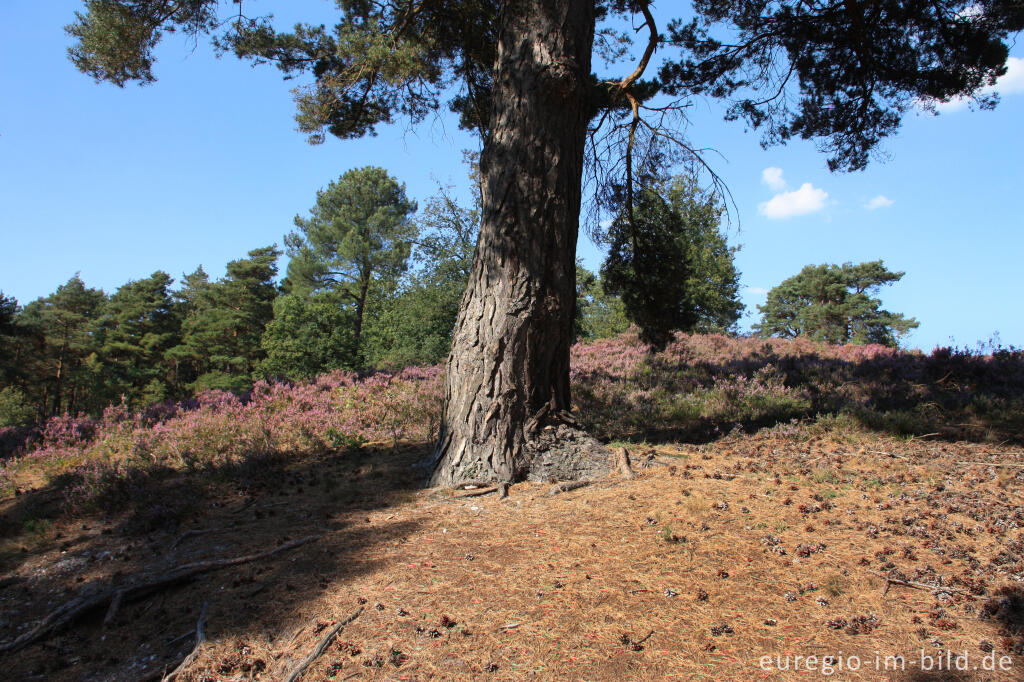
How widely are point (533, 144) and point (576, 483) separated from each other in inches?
131

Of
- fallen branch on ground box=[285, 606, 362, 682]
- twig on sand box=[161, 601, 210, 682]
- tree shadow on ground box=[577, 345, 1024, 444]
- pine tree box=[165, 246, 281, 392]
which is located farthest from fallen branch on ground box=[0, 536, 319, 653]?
pine tree box=[165, 246, 281, 392]

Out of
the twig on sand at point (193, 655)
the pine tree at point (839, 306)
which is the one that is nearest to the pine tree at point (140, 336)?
the twig on sand at point (193, 655)

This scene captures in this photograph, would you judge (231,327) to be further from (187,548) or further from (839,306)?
(839,306)

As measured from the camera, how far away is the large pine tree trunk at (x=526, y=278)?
17.1 feet

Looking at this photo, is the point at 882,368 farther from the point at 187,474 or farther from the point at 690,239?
the point at 187,474

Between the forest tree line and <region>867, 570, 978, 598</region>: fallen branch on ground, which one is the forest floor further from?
the forest tree line

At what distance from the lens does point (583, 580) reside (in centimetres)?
317

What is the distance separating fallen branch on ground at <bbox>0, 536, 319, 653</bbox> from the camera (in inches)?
130

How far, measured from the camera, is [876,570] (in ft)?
10.1

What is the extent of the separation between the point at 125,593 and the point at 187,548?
67 centimetres

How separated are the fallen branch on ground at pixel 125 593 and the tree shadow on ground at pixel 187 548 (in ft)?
0.15

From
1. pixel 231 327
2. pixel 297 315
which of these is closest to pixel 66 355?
pixel 231 327

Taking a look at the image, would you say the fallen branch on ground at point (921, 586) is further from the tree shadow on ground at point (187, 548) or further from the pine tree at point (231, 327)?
the pine tree at point (231, 327)

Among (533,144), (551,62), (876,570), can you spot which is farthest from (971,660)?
(551,62)
